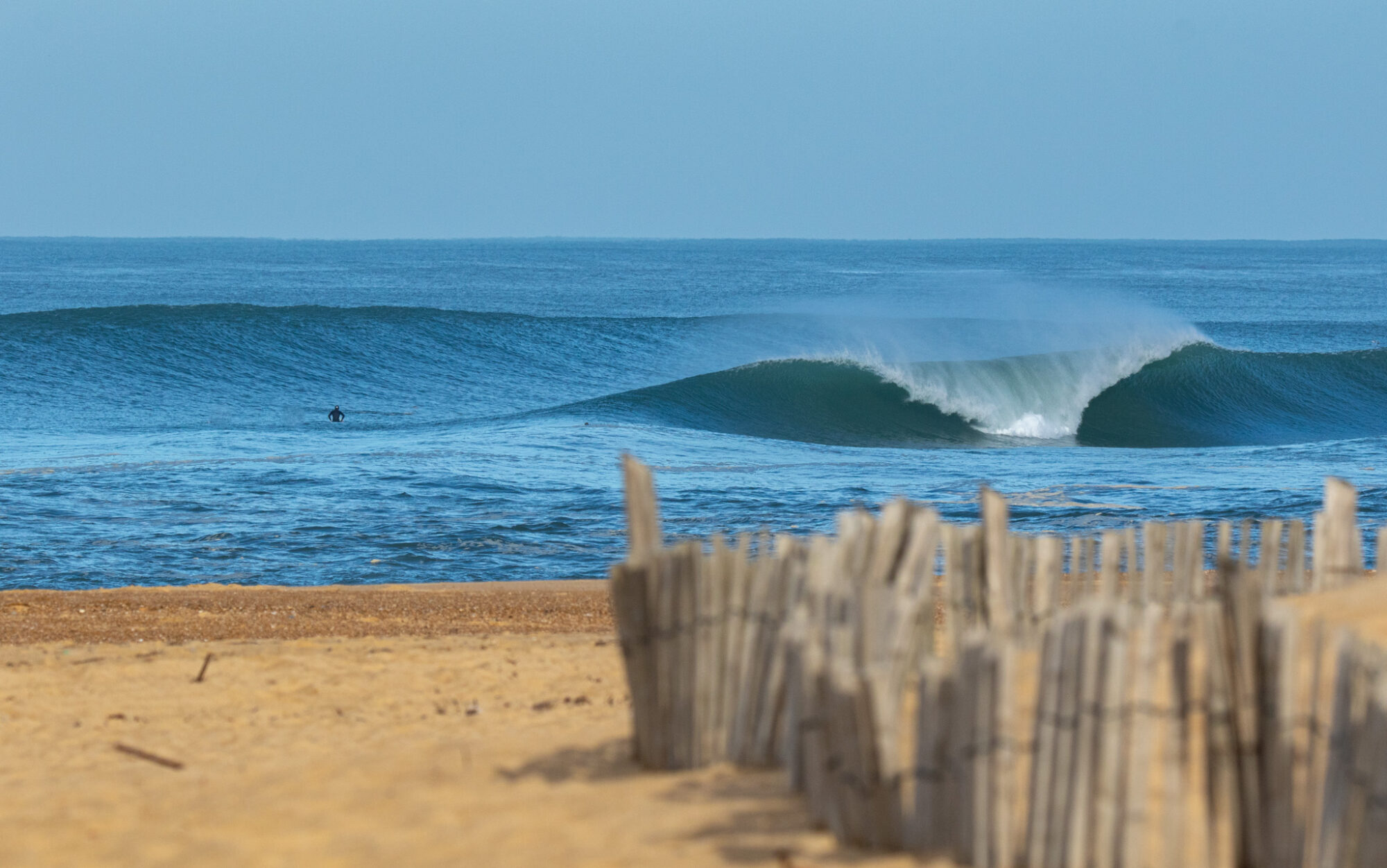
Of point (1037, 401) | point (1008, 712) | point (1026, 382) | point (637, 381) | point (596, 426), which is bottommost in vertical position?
point (637, 381)

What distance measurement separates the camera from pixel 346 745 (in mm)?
6633

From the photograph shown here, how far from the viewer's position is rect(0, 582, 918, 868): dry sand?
464 cm

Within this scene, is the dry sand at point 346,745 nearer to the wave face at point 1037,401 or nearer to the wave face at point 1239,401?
the wave face at point 1037,401

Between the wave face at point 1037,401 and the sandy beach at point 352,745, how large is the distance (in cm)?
1832

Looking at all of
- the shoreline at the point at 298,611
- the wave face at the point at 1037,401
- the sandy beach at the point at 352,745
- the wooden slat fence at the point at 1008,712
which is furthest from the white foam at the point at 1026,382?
the wooden slat fence at the point at 1008,712

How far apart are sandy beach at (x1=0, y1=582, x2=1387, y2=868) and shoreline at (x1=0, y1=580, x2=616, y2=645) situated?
4 centimetres

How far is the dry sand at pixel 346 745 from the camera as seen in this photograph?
15.2 feet

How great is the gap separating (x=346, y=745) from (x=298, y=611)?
435cm

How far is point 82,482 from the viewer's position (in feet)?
62.4

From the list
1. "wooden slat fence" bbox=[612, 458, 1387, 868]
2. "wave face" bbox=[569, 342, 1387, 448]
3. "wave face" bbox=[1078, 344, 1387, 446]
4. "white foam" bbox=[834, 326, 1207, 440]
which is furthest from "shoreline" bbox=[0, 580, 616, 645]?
"white foam" bbox=[834, 326, 1207, 440]

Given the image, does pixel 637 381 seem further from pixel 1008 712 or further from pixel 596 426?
pixel 1008 712

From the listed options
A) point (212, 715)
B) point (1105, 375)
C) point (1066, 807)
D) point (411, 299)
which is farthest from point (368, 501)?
point (411, 299)

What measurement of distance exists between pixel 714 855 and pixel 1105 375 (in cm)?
3060

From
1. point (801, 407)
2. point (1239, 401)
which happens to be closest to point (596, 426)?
point (801, 407)
